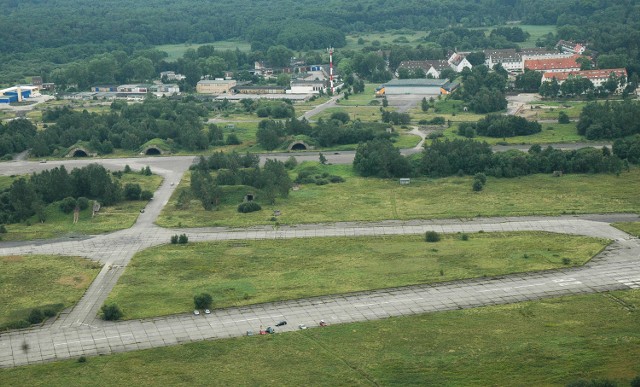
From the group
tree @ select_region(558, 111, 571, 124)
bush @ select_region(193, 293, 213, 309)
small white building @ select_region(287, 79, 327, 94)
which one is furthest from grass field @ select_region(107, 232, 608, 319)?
small white building @ select_region(287, 79, 327, 94)

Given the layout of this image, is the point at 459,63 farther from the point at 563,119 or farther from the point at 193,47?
the point at 193,47

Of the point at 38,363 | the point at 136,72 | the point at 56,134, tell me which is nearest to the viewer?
the point at 38,363

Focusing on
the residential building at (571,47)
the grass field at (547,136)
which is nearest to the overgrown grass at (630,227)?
the grass field at (547,136)

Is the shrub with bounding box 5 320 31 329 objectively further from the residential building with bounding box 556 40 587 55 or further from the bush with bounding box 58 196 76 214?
the residential building with bounding box 556 40 587 55

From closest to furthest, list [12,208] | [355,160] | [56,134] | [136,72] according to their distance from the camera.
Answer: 1. [12,208]
2. [355,160]
3. [56,134]
4. [136,72]

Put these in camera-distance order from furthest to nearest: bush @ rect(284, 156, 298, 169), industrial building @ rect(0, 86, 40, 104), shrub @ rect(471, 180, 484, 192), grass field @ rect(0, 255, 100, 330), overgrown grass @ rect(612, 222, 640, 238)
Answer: industrial building @ rect(0, 86, 40, 104)
bush @ rect(284, 156, 298, 169)
shrub @ rect(471, 180, 484, 192)
overgrown grass @ rect(612, 222, 640, 238)
grass field @ rect(0, 255, 100, 330)

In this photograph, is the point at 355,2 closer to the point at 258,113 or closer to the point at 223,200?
the point at 258,113

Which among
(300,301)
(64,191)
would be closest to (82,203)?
(64,191)

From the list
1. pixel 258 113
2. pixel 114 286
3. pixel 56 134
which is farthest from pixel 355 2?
pixel 114 286
